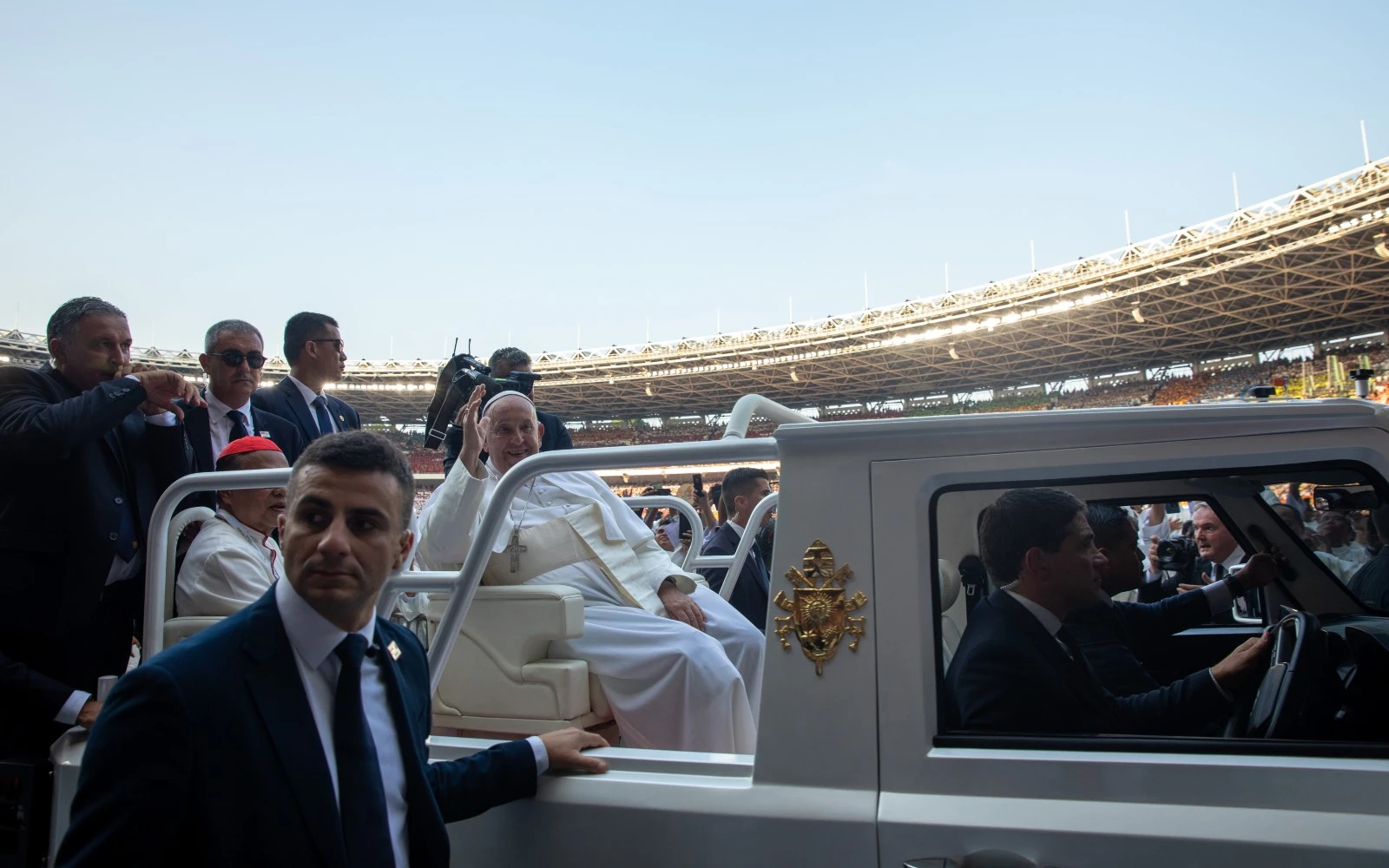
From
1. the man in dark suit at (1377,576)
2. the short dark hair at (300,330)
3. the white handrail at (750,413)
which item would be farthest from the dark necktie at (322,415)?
the man in dark suit at (1377,576)

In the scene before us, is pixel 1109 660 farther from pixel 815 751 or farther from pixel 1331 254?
pixel 1331 254

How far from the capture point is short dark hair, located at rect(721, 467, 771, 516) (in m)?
5.75

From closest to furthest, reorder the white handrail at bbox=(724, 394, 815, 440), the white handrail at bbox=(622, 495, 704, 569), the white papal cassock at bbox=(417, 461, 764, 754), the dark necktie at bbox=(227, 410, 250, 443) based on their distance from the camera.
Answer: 1. the white handrail at bbox=(724, 394, 815, 440)
2. the white papal cassock at bbox=(417, 461, 764, 754)
3. the dark necktie at bbox=(227, 410, 250, 443)
4. the white handrail at bbox=(622, 495, 704, 569)

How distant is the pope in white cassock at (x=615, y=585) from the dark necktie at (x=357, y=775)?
59cm

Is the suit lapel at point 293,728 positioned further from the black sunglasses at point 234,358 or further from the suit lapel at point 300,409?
the suit lapel at point 300,409

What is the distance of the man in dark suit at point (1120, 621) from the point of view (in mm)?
1542

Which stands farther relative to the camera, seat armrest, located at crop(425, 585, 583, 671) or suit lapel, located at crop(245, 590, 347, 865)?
seat armrest, located at crop(425, 585, 583, 671)

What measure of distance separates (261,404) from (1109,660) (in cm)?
413

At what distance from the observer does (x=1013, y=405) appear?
126ft

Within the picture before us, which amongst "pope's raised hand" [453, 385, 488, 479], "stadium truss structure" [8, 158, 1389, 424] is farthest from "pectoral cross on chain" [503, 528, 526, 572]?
"stadium truss structure" [8, 158, 1389, 424]

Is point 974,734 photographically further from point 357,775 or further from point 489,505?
point 489,505

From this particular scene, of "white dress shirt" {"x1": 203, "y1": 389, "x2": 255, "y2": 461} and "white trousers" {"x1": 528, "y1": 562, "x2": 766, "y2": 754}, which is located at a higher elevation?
"white dress shirt" {"x1": 203, "y1": 389, "x2": 255, "y2": 461}

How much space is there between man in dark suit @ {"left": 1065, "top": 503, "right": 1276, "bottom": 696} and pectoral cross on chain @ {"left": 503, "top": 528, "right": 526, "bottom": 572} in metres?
1.98

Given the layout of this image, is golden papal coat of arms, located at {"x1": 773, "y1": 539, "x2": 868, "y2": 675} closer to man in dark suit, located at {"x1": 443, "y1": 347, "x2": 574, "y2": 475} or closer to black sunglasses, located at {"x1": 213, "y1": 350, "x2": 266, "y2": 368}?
man in dark suit, located at {"x1": 443, "y1": 347, "x2": 574, "y2": 475}
